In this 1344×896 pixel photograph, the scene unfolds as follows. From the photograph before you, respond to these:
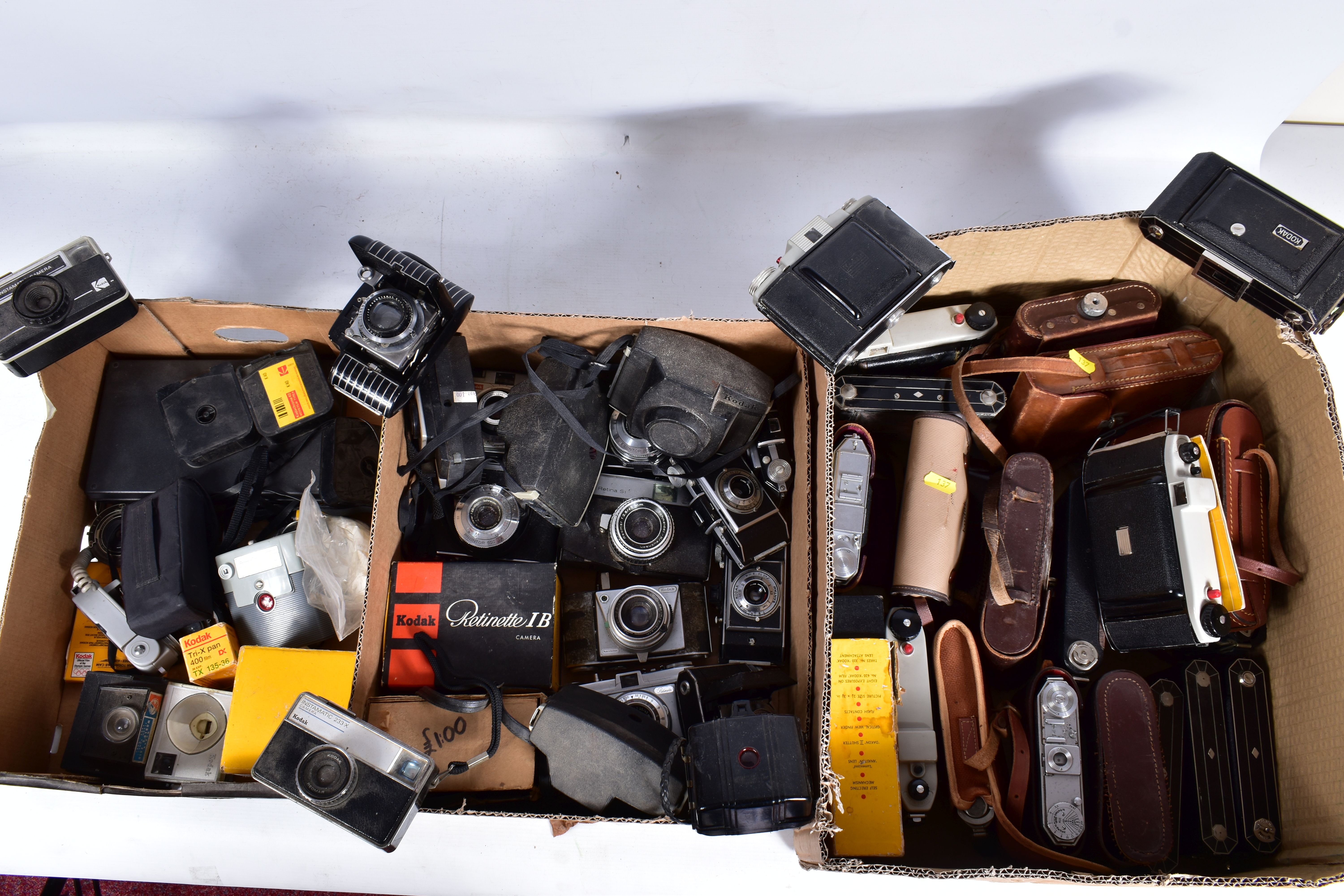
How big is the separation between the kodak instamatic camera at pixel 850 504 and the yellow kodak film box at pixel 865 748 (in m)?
0.16

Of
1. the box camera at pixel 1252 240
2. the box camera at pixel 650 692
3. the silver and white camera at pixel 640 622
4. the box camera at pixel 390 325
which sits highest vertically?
the box camera at pixel 1252 240

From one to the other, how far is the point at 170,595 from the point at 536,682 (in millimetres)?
701

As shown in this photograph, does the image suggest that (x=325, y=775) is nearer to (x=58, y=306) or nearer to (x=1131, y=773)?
(x=58, y=306)

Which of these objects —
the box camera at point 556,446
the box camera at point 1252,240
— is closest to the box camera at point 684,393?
the box camera at point 556,446

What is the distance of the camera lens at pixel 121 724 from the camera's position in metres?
1.54

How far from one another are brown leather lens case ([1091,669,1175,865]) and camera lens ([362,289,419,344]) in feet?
4.73

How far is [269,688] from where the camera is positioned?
4.93 ft

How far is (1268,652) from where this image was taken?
1.55m

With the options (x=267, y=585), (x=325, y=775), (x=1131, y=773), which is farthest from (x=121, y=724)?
(x=1131, y=773)

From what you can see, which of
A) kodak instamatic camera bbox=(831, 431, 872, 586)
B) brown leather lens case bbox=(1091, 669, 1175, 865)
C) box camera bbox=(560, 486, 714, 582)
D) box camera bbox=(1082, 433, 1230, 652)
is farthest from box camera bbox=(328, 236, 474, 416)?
brown leather lens case bbox=(1091, 669, 1175, 865)

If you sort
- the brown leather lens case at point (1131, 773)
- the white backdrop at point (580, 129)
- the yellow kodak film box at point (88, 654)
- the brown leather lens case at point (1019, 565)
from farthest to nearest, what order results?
the white backdrop at point (580, 129)
the yellow kodak film box at point (88, 654)
the brown leather lens case at point (1019, 565)
the brown leather lens case at point (1131, 773)

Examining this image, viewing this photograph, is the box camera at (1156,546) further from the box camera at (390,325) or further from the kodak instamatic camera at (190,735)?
the kodak instamatic camera at (190,735)

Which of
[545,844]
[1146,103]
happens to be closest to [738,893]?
[545,844]

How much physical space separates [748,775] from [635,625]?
16.3 inches
